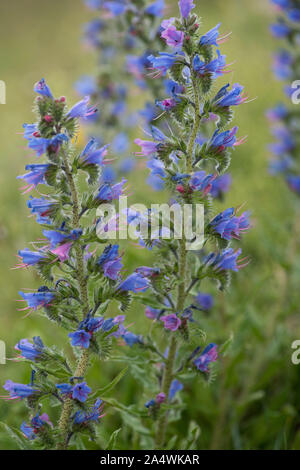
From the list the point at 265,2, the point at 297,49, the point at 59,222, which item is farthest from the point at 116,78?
the point at 265,2

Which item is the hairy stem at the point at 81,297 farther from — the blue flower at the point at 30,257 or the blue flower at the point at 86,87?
the blue flower at the point at 86,87

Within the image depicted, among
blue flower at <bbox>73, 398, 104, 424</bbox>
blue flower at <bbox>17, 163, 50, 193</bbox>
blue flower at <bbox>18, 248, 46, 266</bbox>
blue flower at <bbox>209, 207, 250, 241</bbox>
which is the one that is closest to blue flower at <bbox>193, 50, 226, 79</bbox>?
blue flower at <bbox>209, 207, 250, 241</bbox>

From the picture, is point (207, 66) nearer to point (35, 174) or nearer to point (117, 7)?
point (35, 174)

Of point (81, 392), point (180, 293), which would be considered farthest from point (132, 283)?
point (81, 392)

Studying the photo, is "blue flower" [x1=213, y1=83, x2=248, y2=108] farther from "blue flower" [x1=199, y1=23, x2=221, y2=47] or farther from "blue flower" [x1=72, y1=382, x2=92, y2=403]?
"blue flower" [x1=72, y1=382, x2=92, y2=403]

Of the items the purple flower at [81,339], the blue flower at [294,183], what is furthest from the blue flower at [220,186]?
the purple flower at [81,339]
